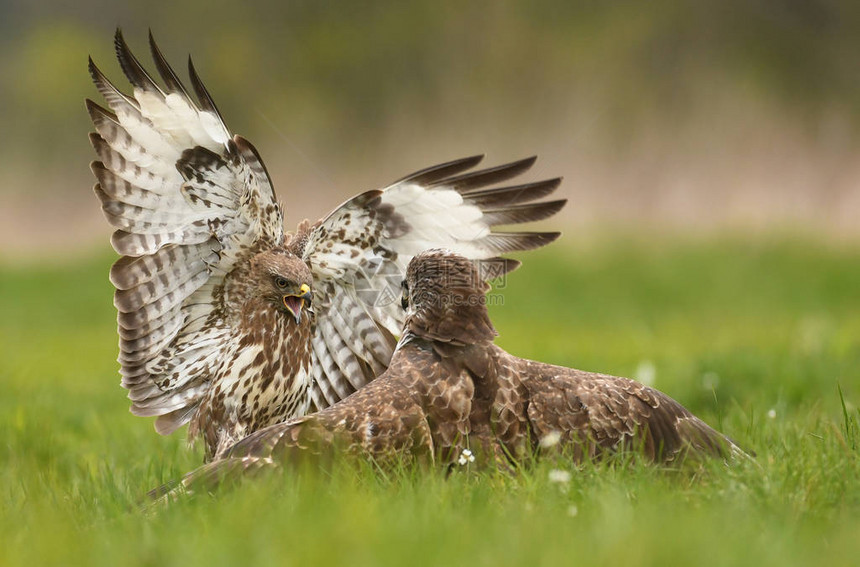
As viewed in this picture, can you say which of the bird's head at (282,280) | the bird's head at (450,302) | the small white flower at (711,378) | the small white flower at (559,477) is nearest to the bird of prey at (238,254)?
the bird's head at (282,280)

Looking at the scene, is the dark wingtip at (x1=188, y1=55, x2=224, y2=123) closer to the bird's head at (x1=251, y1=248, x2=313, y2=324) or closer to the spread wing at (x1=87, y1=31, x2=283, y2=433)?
the spread wing at (x1=87, y1=31, x2=283, y2=433)

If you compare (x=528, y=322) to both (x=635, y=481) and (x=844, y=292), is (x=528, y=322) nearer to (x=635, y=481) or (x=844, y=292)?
(x=844, y=292)

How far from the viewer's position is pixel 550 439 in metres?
3.72

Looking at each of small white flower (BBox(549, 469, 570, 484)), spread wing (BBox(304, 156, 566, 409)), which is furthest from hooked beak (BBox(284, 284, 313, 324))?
small white flower (BBox(549, 469, 570, 484))

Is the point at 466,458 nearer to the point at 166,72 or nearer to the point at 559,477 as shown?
the point at 559,477

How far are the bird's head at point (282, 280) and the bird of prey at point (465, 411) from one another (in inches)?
23.7

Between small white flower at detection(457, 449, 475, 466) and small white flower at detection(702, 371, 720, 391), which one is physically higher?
small white flower at detection(457, 449, 475, 466)

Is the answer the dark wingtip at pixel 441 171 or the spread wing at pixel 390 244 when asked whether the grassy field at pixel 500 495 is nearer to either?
the spread wing at pixel 390 244

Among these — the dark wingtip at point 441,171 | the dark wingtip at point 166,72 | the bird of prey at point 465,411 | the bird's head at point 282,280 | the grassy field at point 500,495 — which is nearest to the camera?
the grassy field at point 500,495

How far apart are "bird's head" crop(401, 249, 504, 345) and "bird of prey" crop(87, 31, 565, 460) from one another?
2.22ft

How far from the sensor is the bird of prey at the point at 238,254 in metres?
4.30

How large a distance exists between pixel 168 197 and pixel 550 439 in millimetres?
1989

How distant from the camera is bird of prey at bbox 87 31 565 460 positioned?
4.30 m

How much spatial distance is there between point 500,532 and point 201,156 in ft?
7.66
